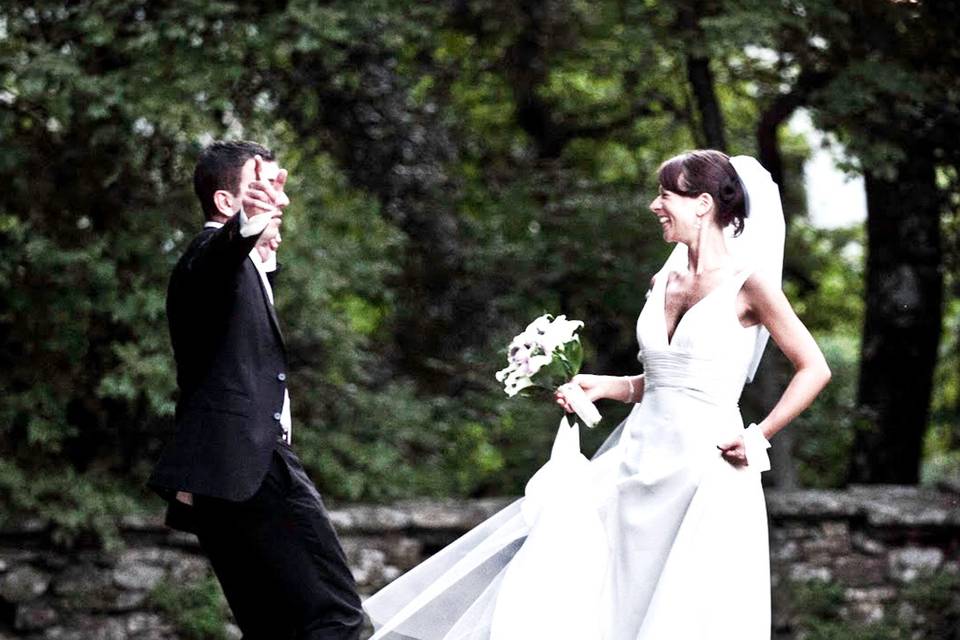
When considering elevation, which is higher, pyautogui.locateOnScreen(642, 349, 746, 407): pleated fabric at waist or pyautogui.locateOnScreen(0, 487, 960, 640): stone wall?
pyautogui.locateOnScreen(642, 349, 746, 407): pleated fabric at waist

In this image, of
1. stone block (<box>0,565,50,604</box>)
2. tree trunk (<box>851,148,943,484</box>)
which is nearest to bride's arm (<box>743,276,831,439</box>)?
stone block (<box>0,565,50,604</box>)

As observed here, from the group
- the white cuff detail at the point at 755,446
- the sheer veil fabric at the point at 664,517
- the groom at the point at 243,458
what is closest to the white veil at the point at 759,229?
the sheer veil fabric at the point at 664,517

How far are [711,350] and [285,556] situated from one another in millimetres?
1333

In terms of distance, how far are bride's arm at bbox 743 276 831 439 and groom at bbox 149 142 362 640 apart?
4.33 ft

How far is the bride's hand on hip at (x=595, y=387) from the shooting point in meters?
4.20

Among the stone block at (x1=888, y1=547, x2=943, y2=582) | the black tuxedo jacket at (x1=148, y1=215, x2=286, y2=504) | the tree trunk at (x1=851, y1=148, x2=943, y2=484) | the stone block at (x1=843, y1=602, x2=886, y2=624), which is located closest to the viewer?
the black tuxedo jacket at (x1=148, y1=215, x2=286, y2=504)

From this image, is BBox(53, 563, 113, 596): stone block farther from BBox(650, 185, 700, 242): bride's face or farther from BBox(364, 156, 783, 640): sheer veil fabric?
BBox(650, 185, 700, 242): bride's face

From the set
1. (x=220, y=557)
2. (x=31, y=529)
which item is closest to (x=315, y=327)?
(x=31, y=529)

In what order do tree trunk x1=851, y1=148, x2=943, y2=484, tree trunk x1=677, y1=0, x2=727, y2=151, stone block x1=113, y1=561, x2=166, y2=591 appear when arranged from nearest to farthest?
1. stone block x1=113, y1=561, x2=166, y2=591
2. tree trunk x1=677, y1=0, x2=727, y2=151
3. tree trunk x1=851, y1=148, x2=943, y2=484

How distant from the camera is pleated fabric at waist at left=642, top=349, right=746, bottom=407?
4109 mm

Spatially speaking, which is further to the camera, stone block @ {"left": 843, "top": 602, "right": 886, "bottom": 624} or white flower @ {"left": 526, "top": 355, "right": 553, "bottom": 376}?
stone block @ {"left": 843, "top": 602, "right": 886, "bottom": 624}

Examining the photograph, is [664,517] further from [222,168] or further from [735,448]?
[222,168]

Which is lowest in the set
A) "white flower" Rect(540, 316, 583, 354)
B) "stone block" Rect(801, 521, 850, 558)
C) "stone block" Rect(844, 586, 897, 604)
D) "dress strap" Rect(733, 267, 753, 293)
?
"stone block" Rect(844, 586, 897, 604)

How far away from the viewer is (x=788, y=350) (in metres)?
4.02
